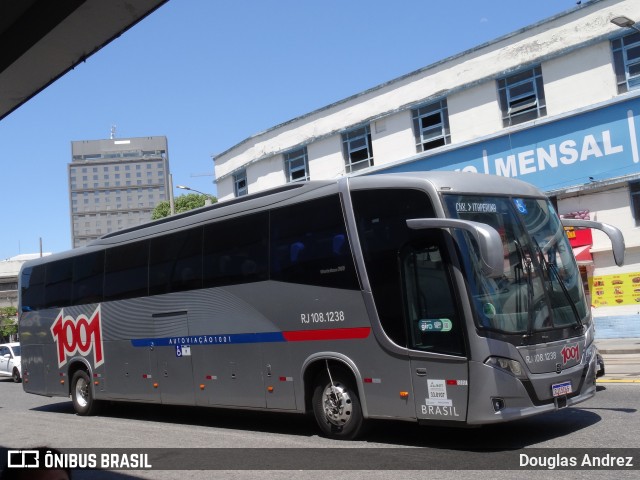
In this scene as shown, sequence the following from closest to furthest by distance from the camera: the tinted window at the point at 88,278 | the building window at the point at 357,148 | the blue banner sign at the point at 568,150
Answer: the tinted window at the point at 88,278 < the blue banner sign at the point at 568,150 < the building window at the point at 357,148

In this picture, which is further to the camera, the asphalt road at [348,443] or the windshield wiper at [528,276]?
the windshield wiper at [528,276]

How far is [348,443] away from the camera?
31.3 feet

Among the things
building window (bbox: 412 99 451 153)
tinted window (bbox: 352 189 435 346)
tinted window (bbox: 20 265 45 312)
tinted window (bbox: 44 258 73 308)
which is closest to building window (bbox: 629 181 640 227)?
building window (bbox: 412 99 451 153)

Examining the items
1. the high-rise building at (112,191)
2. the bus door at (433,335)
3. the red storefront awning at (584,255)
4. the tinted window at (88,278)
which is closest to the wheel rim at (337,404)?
the bus door at (433,335)

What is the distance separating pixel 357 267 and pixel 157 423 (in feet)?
20.4

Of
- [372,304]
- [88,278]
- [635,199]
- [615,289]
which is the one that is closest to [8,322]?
[88,278]

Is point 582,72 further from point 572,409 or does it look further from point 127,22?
point 127,22

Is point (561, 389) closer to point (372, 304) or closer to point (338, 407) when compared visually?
point (372, 304)

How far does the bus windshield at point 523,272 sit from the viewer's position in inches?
330

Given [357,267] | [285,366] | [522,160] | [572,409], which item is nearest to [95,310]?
[285,366]

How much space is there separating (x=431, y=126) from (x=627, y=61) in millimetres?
7897

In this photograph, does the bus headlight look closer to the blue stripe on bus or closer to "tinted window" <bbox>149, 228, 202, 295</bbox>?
the blue stripe on bus

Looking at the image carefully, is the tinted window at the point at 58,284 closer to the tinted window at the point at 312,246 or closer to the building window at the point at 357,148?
the tinted window at the point at 312,246

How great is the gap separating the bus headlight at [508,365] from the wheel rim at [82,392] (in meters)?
10.5
